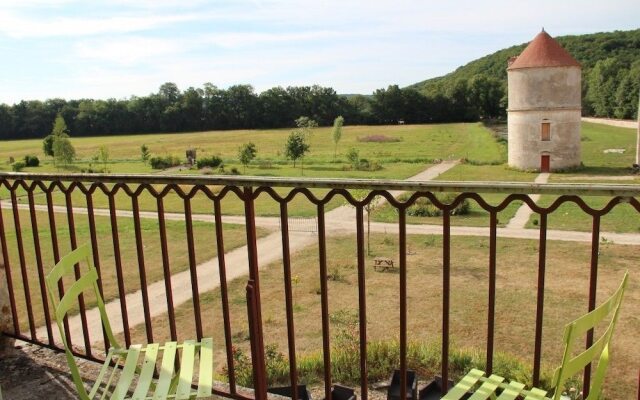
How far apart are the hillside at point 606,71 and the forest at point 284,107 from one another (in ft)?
0.67

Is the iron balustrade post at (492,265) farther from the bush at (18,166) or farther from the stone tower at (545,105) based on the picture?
the bush at (18,166)

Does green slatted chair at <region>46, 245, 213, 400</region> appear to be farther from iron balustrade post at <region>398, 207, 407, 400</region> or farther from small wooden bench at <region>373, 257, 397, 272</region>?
small wooden bench at <region>373, 257, 397, 272</region>

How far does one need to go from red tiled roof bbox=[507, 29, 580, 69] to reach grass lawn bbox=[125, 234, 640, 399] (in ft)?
75.0

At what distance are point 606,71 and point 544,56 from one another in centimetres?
6050

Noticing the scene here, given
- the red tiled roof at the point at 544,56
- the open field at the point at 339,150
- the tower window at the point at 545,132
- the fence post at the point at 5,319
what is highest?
the red tiled roof at the point at 544,56

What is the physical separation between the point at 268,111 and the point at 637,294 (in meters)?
94.5

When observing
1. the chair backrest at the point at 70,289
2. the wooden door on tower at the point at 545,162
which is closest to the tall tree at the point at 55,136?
the wooden door on tower at the point at 545,162

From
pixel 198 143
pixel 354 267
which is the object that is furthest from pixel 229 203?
pixel 198 143

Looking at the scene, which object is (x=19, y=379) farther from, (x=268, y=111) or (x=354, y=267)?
(x=268, y=111)

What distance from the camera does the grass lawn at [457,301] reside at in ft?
33.1

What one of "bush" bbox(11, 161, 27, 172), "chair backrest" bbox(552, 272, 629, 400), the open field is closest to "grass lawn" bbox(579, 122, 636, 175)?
the open field

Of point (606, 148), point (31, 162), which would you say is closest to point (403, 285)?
point (606, 148)

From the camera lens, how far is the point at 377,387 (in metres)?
6.38

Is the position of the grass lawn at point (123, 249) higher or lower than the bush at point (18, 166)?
lower
